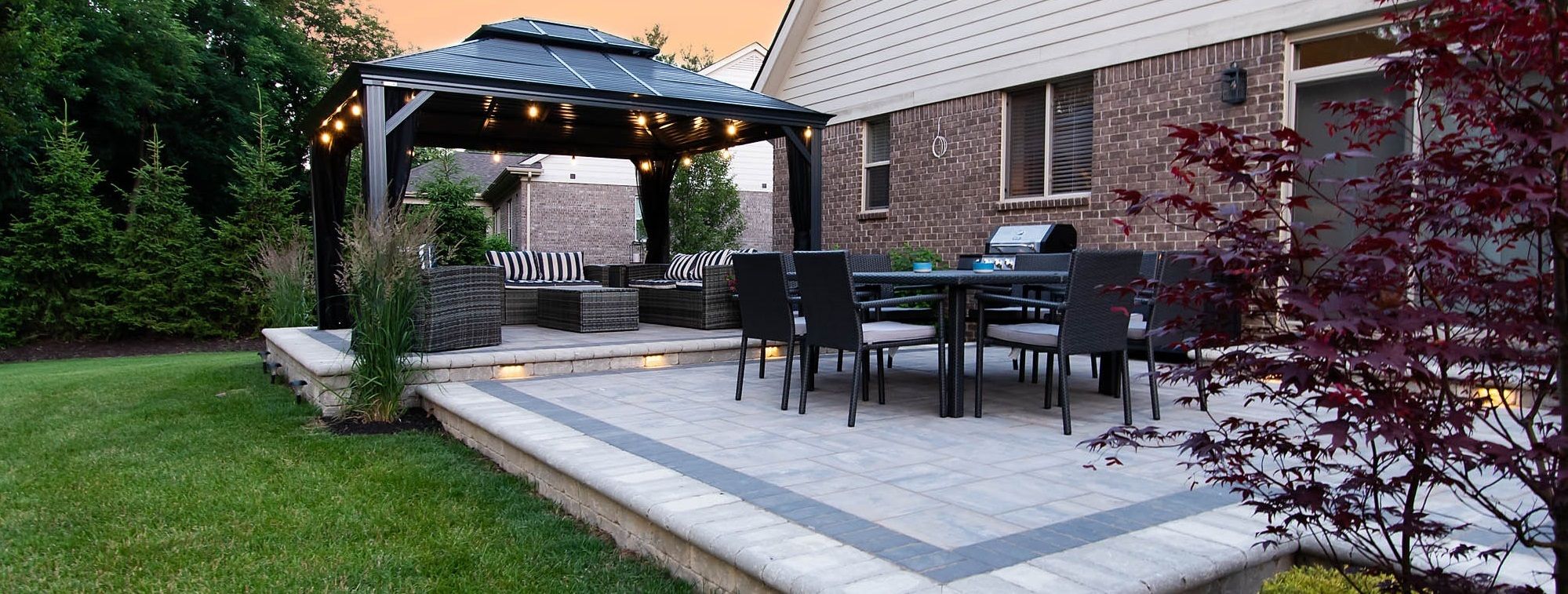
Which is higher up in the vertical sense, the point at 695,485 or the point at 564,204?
the point at 564,204

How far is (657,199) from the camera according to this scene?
11938 mm

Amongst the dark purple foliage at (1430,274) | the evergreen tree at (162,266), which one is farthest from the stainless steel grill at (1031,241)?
the evergreen tree at (162,266)

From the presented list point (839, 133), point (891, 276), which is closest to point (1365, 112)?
point (891, 276)

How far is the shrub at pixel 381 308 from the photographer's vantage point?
4.82 metres

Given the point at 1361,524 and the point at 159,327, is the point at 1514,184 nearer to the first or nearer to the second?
the point at 1361,524

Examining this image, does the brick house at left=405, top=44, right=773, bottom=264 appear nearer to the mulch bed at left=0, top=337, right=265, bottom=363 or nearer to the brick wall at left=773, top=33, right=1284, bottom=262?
the mulch bed at left=0, top=337, right=265, bottom=363

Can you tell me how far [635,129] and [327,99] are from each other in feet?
13.0

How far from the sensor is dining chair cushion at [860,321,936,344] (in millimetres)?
4334

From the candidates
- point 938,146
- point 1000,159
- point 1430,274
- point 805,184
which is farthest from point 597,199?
point 1430,274

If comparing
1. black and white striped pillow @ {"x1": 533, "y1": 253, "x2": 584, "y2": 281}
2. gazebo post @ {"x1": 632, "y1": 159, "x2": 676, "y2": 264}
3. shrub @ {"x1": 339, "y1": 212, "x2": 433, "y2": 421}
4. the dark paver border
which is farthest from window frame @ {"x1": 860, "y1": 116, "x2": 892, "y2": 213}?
the dark paver border

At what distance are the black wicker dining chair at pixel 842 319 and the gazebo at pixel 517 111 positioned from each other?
260 centimetres

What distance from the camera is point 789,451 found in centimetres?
362

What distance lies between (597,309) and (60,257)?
8173mm

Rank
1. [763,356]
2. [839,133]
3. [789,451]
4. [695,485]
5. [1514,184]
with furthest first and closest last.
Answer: [839,133] → [763,356] → [789,451] → [695,485] → [1514,184]
